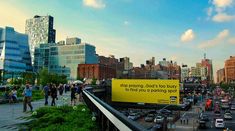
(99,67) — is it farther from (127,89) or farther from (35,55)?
(127,89)

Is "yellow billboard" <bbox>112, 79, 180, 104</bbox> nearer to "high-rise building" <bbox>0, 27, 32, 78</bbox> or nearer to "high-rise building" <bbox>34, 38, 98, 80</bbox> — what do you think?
"high-rise building" <bbox>0, 27, 32, 78</bbox>

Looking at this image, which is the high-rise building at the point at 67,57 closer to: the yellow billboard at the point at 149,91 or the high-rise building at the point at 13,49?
the high-rise building at the point at 13,49

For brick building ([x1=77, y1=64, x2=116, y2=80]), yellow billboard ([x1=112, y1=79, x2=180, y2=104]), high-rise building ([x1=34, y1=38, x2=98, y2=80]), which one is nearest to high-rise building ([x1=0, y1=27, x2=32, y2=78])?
high-rise building ([x1=34, y1=38, x2=98, y2=80])

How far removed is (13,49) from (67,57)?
28.2m

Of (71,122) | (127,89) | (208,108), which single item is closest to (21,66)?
(208,108)

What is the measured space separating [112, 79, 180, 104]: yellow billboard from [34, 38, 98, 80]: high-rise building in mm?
133498

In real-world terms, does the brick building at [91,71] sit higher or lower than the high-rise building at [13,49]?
lower

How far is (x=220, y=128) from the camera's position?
7050cm

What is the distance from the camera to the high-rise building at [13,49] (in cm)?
15650

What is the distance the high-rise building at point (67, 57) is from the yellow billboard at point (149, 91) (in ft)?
438

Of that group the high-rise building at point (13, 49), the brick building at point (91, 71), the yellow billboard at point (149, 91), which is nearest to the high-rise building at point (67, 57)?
the brick building at point (91, 71)

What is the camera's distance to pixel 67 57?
586 feet

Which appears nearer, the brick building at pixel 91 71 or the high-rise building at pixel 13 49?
the high-rise building at pixel 13 49

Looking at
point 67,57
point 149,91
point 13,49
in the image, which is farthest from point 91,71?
point 149,91
